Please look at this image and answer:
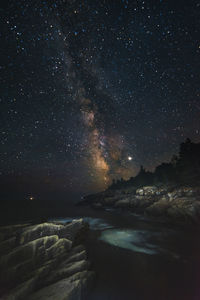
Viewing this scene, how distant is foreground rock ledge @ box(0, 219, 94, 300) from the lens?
20.8 feet

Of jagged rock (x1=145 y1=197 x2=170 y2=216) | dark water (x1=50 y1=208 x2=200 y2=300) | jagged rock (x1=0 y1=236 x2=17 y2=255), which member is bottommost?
jagged rock (x1=145 y1=197 x2=170 y2=216)

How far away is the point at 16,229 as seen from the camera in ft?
31.1

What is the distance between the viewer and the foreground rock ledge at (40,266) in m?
6.35

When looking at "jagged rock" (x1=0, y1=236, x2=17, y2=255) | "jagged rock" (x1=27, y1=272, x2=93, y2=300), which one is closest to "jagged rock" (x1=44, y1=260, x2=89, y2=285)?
"jagged rock" (x1=27, y1=272, x2=93, y2=300)

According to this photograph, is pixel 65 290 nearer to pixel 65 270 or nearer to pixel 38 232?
pixel 65 270

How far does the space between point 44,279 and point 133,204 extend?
4623 cm

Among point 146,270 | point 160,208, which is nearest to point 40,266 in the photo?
point 146,270

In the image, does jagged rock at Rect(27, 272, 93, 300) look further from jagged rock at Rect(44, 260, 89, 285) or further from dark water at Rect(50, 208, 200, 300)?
dark water at Rect(50, 208, 200, 300)

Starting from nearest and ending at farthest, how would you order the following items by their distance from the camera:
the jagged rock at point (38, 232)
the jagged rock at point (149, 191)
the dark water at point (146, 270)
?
the dark water at point (146, 270), the jagged rock at point (38, 232), the jagged rock at point (149, 191)

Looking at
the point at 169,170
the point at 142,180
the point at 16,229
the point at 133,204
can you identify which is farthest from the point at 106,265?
the point at 142,180

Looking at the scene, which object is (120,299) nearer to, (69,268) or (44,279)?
(69,268)

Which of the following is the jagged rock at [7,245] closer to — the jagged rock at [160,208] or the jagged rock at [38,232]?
the jagged rock at [38,232]

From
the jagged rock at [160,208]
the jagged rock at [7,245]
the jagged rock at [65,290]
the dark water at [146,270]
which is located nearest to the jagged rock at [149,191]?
the jagged rock at [160,208]

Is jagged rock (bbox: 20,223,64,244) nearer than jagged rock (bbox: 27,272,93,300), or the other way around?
jagged rock (bbox: 27,272,93,300)
